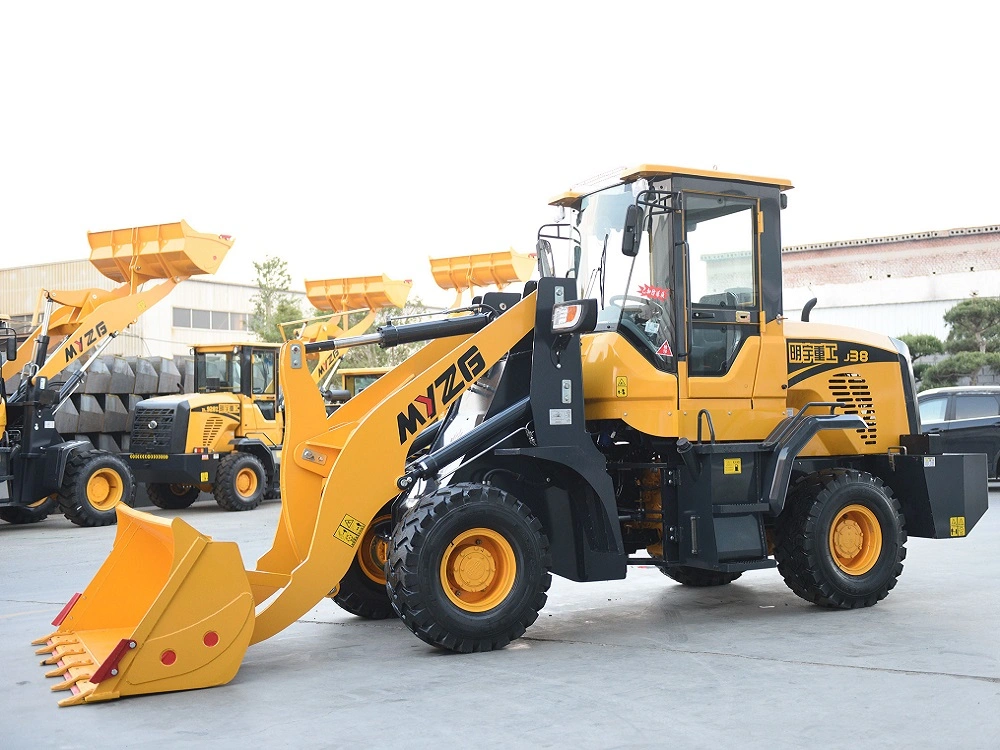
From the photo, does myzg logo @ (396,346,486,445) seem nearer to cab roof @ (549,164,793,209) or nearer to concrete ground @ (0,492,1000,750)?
concrete ground @ (0,492,1000,750)

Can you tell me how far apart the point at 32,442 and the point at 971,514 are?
1221 centimetres

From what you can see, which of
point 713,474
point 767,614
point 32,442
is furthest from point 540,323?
point 32,442

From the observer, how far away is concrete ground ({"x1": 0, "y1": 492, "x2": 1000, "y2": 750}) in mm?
5141

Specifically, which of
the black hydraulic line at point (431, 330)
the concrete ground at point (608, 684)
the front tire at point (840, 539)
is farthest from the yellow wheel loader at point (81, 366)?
the front tire at point (840, 539)

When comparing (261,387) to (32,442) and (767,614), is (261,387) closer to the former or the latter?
(32,442)

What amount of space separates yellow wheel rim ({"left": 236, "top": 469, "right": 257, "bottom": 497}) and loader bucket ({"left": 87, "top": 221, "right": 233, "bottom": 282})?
3.56m

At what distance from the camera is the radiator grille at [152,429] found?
18.5 m

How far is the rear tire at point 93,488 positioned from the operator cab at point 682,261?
403 inches

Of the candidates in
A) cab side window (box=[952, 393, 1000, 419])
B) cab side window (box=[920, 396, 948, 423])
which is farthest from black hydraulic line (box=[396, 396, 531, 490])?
cab side window (box=[952, 393, 1000, 419])

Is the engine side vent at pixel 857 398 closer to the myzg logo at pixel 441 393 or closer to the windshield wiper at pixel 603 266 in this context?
the windshield wiper at pixel 603 266

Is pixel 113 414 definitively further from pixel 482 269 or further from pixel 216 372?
pixel 482 269

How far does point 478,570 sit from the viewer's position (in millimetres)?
6930

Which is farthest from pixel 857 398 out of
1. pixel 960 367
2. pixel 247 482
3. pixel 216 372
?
pixel 960 367

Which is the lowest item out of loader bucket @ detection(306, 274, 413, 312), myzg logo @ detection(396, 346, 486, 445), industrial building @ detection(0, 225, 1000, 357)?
myzg logo @ detection(396, 346, 486, 445)
